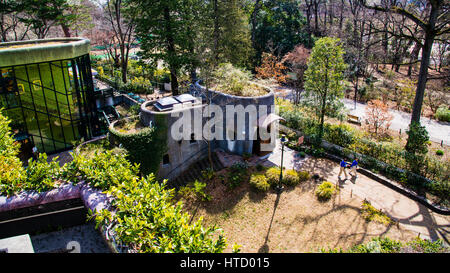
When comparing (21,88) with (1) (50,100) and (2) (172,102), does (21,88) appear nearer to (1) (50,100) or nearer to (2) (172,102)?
(1) (50,100)

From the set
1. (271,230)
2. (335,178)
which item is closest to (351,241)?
(271,230)

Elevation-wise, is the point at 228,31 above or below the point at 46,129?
above

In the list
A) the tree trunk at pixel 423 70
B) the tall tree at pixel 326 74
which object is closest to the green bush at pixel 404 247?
the tall tree at pixel 326 74

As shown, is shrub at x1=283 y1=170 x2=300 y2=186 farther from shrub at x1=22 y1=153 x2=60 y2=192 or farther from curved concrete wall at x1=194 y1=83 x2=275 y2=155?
shrub at x1=22 y1=153 x2=60 y2=192

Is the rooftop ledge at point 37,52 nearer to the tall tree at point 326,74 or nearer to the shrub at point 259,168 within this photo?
the shrub at point 259,168

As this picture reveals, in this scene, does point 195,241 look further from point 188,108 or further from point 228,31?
point 228,31

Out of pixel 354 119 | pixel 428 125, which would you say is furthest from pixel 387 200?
pixel 428 125
